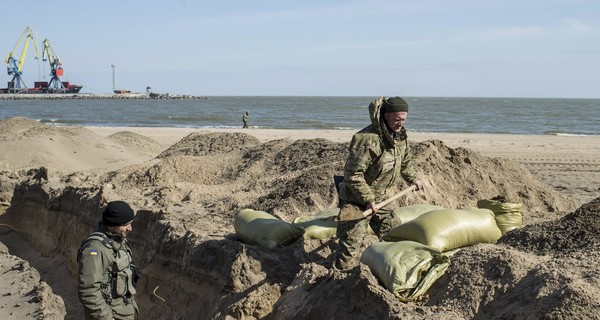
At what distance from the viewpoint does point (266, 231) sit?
7359 mm

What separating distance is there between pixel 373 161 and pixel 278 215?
A: 3.11 m

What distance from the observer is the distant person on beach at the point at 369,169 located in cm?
621

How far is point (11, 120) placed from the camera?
25.0m

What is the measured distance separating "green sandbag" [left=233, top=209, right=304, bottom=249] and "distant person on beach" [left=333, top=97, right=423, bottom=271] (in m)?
0.95

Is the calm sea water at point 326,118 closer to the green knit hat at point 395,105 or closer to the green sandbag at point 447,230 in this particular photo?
the green sandbag at point 447,230

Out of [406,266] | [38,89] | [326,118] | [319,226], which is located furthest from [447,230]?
[38,89]

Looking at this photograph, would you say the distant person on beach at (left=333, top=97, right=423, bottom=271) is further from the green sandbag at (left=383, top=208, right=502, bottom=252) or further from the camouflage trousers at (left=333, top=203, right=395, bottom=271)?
the green sandbag at (left=383, top=208, right=502, bottom=252)

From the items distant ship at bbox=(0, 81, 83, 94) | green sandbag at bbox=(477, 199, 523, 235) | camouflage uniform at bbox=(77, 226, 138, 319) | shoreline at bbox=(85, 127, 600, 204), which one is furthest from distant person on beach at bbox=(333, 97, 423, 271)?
distant ship at bbox=(0, 81, 83, 94)

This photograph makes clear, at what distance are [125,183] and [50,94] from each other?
11266 cm

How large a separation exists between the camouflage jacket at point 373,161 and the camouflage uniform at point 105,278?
6.46 feet

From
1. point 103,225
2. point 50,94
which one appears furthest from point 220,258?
point 50,94

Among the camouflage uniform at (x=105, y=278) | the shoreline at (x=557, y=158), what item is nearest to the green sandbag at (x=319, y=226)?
the camouflage uniform at (x=105, y=278)

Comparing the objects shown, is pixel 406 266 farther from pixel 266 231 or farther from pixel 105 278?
pixel 105 278

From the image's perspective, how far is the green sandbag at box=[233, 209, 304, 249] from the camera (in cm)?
729
